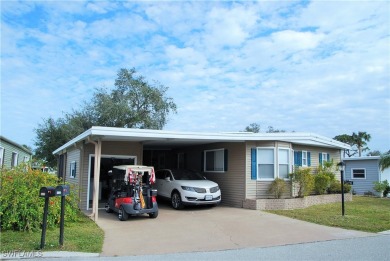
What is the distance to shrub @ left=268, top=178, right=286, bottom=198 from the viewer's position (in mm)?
14859

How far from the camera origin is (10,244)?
7.61 meters

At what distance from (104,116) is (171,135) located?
18256 millimetres

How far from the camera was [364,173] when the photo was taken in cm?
2633

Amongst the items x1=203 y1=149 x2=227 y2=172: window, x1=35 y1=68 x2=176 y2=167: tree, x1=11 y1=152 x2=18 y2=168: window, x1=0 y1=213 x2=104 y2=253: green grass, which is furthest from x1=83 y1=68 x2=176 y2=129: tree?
x1=0 y1=213 x2=104 y2=253: green grass

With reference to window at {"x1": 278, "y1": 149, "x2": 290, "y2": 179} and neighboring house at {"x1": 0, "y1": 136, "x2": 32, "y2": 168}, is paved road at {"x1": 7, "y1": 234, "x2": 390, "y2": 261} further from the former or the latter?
neighboring house at {"x1": 0, "y1": 136, "x2": 32, "y2": 168}

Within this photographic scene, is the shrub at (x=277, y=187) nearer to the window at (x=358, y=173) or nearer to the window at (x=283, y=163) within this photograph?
the window at (x=283, y=163)

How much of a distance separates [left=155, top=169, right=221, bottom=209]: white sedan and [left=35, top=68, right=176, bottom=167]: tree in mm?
15925

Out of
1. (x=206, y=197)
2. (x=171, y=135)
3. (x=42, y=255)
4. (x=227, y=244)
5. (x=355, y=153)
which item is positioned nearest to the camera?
(x=42, y=255)

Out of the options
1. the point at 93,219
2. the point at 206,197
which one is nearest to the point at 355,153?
the point at 206,197

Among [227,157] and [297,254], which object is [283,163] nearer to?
[227,157]

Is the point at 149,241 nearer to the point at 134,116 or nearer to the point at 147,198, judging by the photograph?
the point at 147,198

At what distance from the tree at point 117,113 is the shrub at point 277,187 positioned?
17876 millimetres

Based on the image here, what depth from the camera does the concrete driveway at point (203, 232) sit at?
318 inches

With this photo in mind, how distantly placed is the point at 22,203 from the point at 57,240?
182cm
